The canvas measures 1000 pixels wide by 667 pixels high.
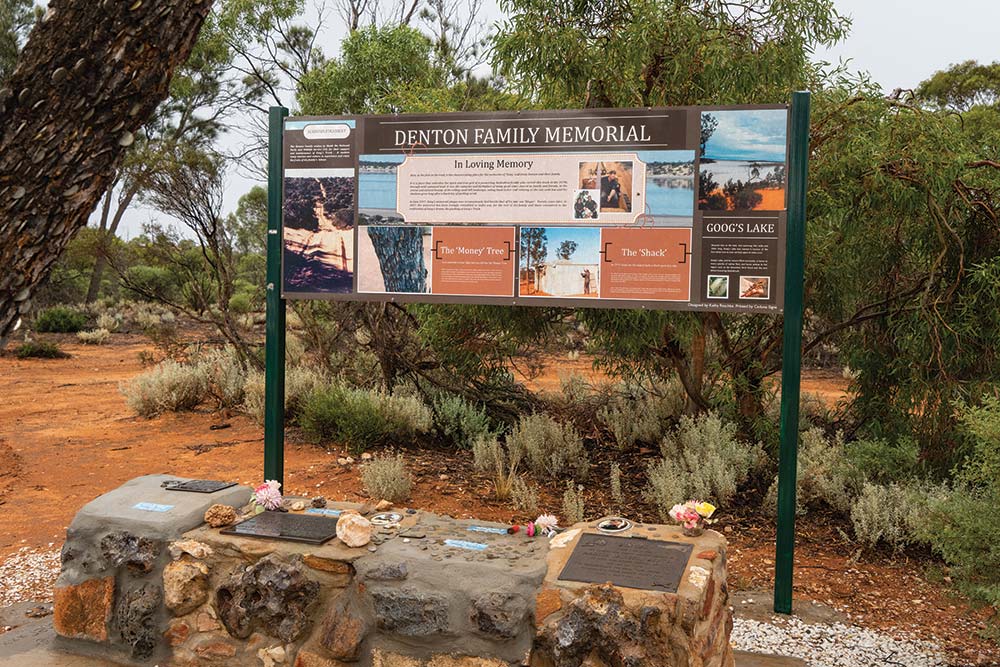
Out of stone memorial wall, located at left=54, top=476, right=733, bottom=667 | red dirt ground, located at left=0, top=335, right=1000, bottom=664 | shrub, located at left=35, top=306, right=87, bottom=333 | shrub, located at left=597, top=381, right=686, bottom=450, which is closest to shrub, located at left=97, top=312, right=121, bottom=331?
shrub, located at left=35, top=306, right=87, bottom=333

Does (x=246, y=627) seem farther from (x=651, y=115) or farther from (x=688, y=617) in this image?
(x=651, y=115)

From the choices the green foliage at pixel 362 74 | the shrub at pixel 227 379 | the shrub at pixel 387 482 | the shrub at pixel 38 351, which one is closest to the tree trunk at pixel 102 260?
the shrub at pixel 38 351

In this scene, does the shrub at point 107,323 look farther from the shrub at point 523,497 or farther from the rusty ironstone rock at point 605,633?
the rusty ironstone rock at point 605,633

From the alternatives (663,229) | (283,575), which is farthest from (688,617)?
(663,229)

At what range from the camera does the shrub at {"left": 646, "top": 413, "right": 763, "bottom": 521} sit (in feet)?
22.3

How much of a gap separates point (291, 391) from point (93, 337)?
1208 centimetres

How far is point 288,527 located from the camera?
14.0 feet

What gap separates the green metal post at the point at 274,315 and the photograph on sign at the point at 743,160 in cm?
269

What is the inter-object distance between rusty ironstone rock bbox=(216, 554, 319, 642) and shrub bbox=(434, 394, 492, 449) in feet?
15.5

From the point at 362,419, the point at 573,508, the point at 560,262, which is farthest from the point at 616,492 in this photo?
the point at 362,419

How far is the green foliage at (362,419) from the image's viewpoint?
8.52 meters

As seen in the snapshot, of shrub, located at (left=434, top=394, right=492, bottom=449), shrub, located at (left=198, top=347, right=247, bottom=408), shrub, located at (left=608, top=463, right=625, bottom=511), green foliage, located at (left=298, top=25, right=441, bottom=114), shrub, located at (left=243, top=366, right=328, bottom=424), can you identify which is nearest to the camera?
shrub, located at (left=608, top=463, right=625, bottom=511)

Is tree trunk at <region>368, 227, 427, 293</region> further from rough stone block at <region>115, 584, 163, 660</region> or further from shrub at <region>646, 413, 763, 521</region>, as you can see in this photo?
shrub at <region>646, 413, 763, 521</region>

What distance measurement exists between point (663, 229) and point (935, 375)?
2.90 metres
